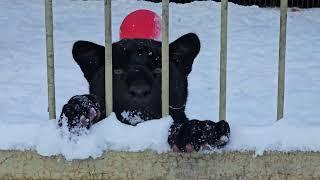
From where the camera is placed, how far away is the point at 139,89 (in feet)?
8.08

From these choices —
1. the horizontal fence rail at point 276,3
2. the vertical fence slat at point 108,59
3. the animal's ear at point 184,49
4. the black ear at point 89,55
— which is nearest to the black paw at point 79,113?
the vertical fence slat at point 108,59

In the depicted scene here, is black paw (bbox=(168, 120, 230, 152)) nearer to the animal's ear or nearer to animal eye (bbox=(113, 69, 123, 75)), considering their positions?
animal eye (bbox=(113, 69, 123, 75))

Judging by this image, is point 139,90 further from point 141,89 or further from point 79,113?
point 79,113

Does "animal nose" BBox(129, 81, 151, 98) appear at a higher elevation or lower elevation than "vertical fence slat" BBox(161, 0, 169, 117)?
lower

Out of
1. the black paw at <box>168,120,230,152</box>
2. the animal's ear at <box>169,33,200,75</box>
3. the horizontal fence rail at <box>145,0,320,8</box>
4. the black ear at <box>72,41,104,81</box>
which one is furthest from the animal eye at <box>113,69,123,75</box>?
the horizontal fence rail at <box>145,0,320,8</box>

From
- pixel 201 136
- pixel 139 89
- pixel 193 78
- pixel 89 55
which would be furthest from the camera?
pixel 193 78

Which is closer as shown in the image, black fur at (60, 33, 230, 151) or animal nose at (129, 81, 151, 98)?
black fur at (60, 33, 230, 151)

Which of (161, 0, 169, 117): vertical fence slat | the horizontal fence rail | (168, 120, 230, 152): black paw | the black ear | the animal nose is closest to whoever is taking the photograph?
(168, 120, 230, 152): black paw

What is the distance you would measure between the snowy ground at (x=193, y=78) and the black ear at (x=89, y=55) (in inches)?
11.1

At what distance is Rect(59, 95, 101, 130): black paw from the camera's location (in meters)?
2.22

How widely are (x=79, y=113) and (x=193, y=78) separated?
13.3 feet

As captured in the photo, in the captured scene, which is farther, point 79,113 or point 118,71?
point 118,71

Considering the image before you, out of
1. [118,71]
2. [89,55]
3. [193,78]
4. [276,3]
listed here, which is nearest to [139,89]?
[118,71]

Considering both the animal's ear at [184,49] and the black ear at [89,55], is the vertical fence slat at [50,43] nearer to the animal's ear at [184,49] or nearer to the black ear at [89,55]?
the black ear at [89,55]
